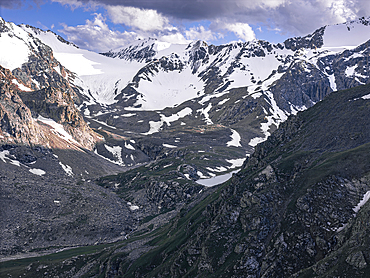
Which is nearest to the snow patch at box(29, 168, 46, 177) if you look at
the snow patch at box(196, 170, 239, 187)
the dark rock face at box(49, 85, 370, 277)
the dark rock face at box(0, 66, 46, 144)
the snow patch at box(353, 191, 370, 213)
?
the dark rock face at box(0, 66, 46, 144)

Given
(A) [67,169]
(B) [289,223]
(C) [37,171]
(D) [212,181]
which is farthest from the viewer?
(A) [67,169]

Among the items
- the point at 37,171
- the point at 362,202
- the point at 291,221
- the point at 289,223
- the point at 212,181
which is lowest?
the point at 212,181

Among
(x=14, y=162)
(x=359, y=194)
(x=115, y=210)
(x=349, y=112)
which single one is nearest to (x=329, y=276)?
(x=359, y=194)

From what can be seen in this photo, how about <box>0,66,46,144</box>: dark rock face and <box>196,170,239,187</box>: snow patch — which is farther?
<box>0,66,46,144</box>: dark rock face

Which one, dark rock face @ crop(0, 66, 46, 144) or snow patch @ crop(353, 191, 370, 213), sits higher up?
dark rock face @ crop(0, 66, 46, 144)

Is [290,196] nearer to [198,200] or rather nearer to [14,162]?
[198,200]

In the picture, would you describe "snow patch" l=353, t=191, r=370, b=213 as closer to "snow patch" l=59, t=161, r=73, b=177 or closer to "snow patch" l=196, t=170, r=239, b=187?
"snow patch" l=196, t=170, r=239, b=187

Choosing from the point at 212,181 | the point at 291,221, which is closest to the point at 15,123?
the point at 212,181

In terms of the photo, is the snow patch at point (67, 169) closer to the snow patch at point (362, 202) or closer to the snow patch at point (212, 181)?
the snow patch at point (212, 181)

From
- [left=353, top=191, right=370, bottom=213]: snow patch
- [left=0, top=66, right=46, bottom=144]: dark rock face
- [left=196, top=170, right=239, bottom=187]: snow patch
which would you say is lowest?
[left=196, top=170, right=239, bottom=187]: snow patch

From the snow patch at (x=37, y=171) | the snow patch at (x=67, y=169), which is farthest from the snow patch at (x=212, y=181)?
the snow patch at (x=37, y=171)

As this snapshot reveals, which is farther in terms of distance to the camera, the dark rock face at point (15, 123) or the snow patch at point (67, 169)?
the dark rock face at point (15, 123)

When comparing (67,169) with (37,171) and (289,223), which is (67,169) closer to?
(37,171)

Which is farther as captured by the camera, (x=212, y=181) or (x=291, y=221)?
(x=212, y=181)
